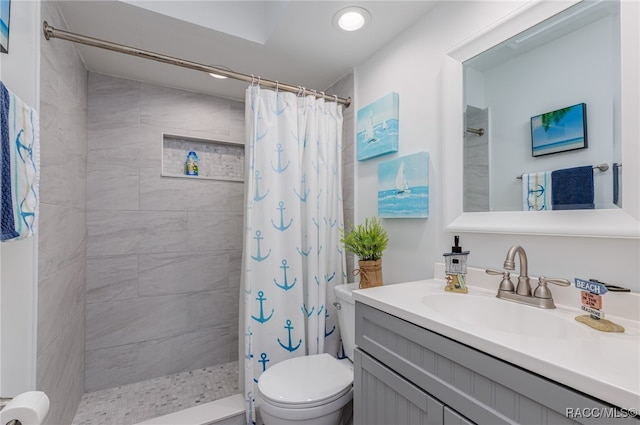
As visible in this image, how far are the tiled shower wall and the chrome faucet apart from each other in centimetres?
202

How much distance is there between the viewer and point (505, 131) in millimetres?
1209

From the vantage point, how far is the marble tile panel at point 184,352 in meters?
2.21

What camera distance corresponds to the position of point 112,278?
212 centimetres

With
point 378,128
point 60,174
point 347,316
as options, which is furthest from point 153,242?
point 378,128

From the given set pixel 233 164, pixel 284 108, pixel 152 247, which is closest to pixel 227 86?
pixel 233 164

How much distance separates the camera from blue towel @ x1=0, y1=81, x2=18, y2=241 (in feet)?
2.58

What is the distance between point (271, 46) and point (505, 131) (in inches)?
55.6

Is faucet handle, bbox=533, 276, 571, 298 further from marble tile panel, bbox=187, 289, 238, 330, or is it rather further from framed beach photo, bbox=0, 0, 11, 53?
marble tile panel, bbox=187, 289, 238, 330

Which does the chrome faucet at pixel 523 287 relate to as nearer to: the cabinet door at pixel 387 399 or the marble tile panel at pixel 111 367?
the cabinet door at pixel 387 399

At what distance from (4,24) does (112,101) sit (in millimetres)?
1348

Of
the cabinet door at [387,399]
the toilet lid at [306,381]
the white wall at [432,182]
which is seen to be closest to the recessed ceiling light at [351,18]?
the white wall at [432,182]

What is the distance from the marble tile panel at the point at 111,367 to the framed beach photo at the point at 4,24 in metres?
1.97

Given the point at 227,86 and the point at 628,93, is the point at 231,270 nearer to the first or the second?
the point at 227,86

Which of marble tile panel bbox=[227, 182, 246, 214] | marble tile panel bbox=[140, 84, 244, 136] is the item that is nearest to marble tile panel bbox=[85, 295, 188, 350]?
marble tile panel bbox=[227, 182, 246, 214]
